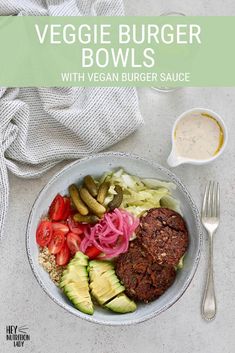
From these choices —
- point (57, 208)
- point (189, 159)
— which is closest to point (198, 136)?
point (189, 159)

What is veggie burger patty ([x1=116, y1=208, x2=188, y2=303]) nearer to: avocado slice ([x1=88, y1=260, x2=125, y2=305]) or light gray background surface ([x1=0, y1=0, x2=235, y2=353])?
avocado slice ([x1=88, y1=260, x2=125, y2=305])

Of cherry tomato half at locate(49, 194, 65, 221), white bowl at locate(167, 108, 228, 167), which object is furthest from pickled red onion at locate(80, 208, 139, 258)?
white bowl at locate(167, 108, 228, 167)

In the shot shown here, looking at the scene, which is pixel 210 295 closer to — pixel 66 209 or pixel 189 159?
pixel 189 159

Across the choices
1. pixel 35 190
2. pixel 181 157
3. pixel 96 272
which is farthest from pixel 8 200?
pixel 181 157

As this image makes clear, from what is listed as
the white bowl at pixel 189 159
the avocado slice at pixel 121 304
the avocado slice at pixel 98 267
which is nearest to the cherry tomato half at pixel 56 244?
the avocado slice at pixel 98 267

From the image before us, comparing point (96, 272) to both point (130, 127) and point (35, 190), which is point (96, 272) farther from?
point (130, 127)

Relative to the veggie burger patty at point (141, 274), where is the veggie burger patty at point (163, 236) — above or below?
above

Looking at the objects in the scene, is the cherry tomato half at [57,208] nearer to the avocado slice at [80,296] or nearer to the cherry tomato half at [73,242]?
the cherry tomato half at [73,242]
